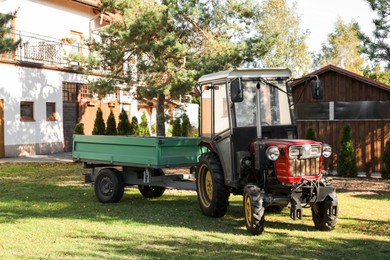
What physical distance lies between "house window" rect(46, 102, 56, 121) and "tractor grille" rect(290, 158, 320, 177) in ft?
70.4

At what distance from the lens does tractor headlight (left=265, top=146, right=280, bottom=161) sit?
8836 millimetres

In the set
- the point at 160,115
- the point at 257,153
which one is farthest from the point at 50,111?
the point at 257,153

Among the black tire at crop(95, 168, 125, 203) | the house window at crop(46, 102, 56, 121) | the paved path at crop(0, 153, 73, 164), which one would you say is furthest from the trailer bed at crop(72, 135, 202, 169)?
the house window at crop(46, 102, 56, 121)

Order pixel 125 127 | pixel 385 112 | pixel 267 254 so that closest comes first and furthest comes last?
pixel 267 254 < pixel 385 112 < pixel 125 127

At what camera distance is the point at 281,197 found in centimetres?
901

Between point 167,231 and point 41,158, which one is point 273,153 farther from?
point 41,158

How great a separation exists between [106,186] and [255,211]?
4.78 metres

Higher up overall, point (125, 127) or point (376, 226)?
point (125, 127)

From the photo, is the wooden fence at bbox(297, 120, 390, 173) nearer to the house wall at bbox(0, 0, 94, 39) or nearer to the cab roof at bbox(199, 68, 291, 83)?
the cab roof at bbox(199, 68, 291, 83)

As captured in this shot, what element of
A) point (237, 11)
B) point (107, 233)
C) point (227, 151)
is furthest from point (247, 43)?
point (107, 233)

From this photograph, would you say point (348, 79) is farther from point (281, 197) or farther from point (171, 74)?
point (281, 197)

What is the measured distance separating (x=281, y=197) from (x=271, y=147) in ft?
2.74

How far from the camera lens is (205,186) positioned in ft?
34.9

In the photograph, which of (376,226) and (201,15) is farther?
(201,15)
